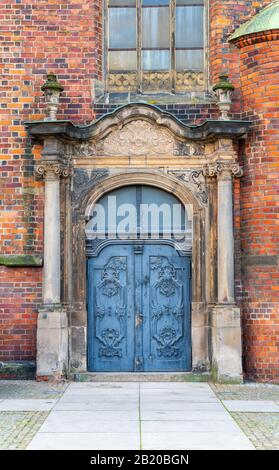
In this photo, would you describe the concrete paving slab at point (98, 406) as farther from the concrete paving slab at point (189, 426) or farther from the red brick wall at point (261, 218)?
the red brick wall at point (261, 218)

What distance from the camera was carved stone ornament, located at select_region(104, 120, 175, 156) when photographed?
13008 mm

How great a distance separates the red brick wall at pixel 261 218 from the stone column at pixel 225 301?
12.3 inches

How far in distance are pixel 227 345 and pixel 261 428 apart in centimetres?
360

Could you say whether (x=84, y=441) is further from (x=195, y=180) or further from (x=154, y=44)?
(x=154, y=44)

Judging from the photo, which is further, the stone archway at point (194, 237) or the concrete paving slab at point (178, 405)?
the stone archway at point (194, 237)

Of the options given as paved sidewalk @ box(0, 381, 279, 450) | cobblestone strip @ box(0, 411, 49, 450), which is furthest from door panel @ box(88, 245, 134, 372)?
cobblestone strip @ box(0, 411, 49, 450)

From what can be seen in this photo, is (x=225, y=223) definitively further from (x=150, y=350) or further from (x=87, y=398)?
(x=87, y=398)

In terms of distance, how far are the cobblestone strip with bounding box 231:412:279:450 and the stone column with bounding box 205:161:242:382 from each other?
2.56 meters

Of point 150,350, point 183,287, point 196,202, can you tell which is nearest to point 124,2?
point 196,202

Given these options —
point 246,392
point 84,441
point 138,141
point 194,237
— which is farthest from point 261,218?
point 84,441

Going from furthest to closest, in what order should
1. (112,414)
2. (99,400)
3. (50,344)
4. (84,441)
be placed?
(50,344), (99,400), (112,414), (84,441)

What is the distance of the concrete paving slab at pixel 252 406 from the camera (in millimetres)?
9977

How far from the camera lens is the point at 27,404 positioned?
1041 cm

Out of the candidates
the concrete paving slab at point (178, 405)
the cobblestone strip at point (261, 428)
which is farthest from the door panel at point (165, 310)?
the cobblestone strip at point (261, 428)
